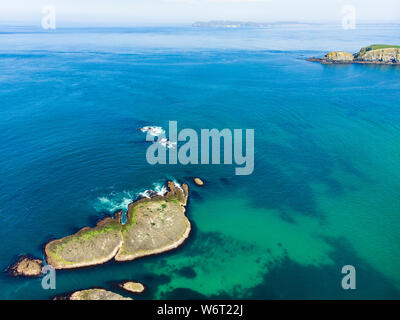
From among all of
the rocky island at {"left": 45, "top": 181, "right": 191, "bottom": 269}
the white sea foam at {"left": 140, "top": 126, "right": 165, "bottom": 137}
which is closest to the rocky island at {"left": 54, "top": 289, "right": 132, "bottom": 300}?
the rocky island at {"left": 45, "top": 181, "right": 191, "bottom": 269}

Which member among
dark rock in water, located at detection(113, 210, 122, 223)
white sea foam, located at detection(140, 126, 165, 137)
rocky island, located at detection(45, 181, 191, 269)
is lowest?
rocky island, located at detection(45, 181, 191, 269)

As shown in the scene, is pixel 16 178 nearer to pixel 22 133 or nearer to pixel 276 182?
pixel 22 133

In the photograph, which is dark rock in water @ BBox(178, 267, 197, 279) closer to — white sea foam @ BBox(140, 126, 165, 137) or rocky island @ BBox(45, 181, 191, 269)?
rocky island @ BBox(45, 181, 191, 269)

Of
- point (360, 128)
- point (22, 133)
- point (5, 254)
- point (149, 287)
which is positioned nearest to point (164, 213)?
point (149, 287)

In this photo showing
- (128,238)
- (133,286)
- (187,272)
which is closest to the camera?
(133,286)

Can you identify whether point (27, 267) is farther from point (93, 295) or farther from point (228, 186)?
point (228, 186)

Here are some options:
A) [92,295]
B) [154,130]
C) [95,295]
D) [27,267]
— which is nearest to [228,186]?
[154,130]
